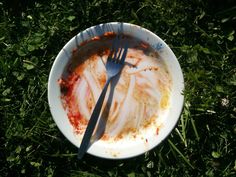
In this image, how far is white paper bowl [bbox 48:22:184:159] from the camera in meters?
2.07

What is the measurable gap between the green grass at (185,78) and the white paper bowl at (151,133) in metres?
0.07

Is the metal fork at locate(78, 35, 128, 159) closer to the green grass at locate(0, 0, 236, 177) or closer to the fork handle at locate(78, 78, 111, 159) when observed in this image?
the fork handle at locate(78, 78, 111, 159)

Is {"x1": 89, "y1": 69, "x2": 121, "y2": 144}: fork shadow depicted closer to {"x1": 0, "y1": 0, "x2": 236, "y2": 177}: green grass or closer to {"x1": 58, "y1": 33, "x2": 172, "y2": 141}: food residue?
{"x1": 58, "y1": 33, "x2": 172, "y2": 141}: food residue

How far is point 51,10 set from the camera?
7.29ft

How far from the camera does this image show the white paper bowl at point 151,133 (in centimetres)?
207

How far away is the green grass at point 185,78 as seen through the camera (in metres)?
2.14

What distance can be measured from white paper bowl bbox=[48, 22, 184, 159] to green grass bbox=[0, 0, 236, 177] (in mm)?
69

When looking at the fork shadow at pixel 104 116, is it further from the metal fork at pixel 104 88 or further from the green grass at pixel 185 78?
the green grass at pixel 185 78

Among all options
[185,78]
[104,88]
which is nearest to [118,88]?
[104,88]

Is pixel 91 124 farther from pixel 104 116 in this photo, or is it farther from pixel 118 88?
pixel 118 88

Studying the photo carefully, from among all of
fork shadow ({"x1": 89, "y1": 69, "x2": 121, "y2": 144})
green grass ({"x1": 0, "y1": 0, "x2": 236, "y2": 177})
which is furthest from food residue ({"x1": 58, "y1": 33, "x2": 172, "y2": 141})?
green grass ({"x1": 0, "y1": 0, "x2": 236, "y2": 177})

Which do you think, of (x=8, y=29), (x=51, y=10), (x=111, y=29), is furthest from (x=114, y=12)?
(x=8, y=29)

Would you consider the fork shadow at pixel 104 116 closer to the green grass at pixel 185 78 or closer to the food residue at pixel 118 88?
the food residue at pixel 118 88

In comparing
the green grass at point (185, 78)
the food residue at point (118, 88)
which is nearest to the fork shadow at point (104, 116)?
the food residue at point (118, 88)
